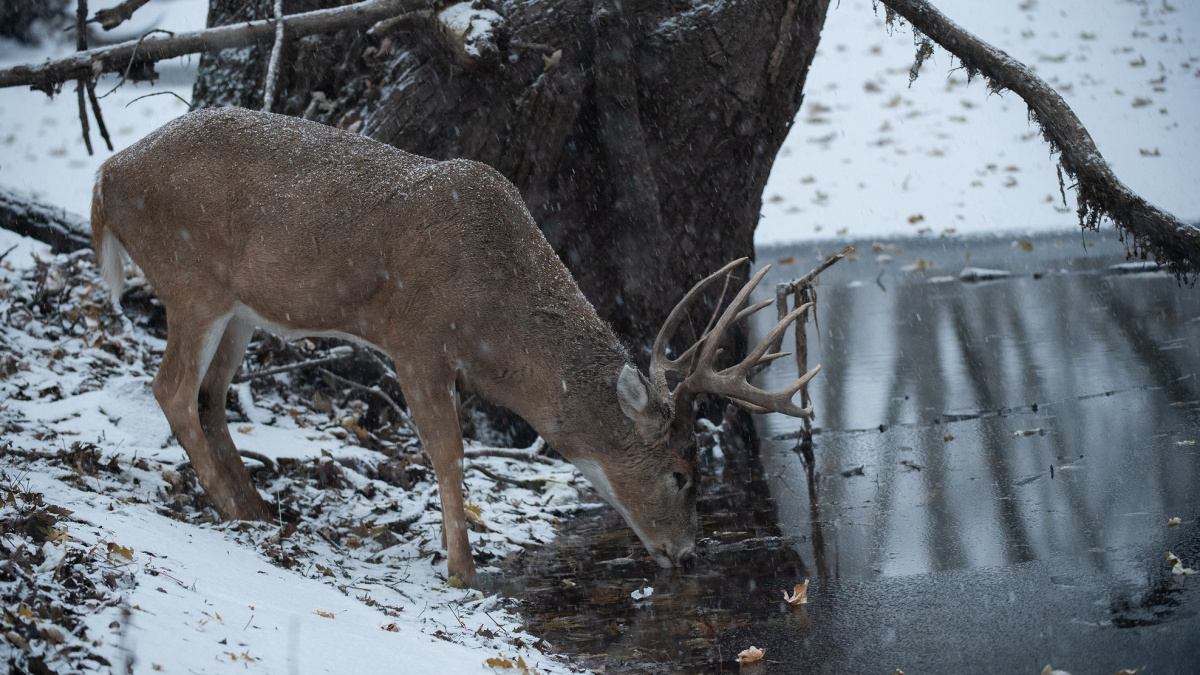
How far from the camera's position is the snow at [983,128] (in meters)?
15.0

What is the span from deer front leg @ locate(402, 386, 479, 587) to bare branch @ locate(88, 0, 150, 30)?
453 cm

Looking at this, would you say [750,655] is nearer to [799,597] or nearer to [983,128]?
[799,597]

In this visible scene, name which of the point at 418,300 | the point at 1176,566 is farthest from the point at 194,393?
the point at 1176,566

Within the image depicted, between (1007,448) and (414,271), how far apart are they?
4305 mm

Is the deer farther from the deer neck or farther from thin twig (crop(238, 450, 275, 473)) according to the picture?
thin twig (crop(238, 450, 275, 473))

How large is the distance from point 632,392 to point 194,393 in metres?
2.60

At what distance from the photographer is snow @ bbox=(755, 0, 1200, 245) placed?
15.0 metres

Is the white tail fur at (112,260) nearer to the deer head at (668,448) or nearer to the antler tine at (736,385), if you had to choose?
the deer head at (668,448)

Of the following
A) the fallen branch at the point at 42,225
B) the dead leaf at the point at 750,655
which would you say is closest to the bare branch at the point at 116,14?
the fallen branch at the point at 42,225

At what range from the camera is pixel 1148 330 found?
9.55 meters

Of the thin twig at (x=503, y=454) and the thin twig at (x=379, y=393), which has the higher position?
the thin twig at (x=379, y=393)

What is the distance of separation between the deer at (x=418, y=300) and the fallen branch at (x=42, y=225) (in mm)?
3368

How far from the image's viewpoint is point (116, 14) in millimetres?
7883

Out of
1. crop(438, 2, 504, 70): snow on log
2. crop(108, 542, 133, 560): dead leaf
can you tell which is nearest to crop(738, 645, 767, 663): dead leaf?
crop(108, 542, 133, 560): dead leaf
